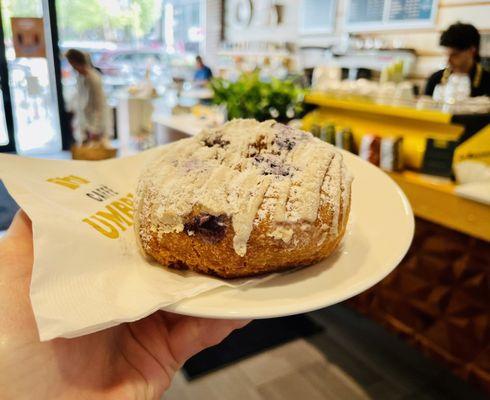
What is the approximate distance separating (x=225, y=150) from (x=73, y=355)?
1.71ft

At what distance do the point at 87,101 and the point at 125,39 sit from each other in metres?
1.23

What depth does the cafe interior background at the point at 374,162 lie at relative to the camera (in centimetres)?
171

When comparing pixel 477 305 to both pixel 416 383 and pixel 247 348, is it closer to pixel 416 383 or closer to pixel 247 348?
pixel 416 383

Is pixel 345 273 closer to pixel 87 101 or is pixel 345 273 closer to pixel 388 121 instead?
pixel 388 121

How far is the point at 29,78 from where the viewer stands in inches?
119

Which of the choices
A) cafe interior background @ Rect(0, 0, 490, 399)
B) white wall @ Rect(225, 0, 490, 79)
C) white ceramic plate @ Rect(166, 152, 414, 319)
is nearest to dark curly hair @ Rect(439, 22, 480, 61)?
cafe interior background @ Rect(0, 0, 490, 399)

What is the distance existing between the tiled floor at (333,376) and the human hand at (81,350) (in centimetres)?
101

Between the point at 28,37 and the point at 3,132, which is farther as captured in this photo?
the point at 3,132

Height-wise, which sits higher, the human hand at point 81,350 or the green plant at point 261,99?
the green plant at point 261,99

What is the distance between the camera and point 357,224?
89cm

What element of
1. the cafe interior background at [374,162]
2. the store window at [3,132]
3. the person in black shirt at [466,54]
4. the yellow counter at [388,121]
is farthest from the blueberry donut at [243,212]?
the store window at [3,132]

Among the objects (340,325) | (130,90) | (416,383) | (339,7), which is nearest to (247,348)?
(340,325)

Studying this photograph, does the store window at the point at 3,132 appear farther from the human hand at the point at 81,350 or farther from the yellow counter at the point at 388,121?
the human hand at the point at 81,350

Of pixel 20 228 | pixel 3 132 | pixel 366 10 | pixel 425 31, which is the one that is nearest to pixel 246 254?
pixel 20 228
